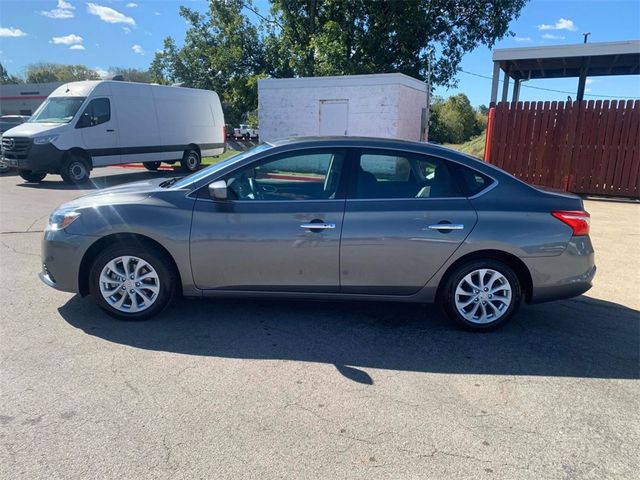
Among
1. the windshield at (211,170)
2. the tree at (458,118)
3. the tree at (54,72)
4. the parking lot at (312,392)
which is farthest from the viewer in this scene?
the tree at (54,72)

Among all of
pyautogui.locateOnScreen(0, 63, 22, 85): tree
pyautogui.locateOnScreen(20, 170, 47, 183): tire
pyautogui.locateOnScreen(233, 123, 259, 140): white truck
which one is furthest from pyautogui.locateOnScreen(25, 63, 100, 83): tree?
pyautogui.locateOnScreen(20, 170, 47, 183): tire

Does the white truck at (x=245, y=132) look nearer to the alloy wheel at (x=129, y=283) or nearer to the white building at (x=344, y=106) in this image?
the white building at (x=344, y=106)

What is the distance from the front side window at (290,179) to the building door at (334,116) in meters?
11.3

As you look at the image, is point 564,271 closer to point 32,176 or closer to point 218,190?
point 218,190

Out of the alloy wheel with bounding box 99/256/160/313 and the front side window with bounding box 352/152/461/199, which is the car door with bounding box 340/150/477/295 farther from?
the alloy wheel with bounding box 99/256/160/313

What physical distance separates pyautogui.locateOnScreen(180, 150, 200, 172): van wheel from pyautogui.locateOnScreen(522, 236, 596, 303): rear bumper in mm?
14617

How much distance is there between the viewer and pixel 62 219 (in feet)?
13.8

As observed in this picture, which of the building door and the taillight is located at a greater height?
the building door

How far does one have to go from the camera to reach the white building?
14.7 meters

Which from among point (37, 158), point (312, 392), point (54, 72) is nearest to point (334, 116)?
point (37, 158)

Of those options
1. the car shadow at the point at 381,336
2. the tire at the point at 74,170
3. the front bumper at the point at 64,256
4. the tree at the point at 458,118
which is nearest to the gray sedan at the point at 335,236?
the front bumper at the point at 64,256

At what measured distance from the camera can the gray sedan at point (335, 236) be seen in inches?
159

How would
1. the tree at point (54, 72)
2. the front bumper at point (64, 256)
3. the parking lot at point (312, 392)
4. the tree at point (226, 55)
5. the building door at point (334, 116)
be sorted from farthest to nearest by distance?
1. the tree at point (54, 72)
2. the tree at point (226, 55)
3. the building door at point (334, 116)
4. the front bumper at point (64, 256)
5. the parking lot at point (312, 392)

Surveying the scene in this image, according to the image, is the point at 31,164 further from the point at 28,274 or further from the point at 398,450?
the point at 398,450
